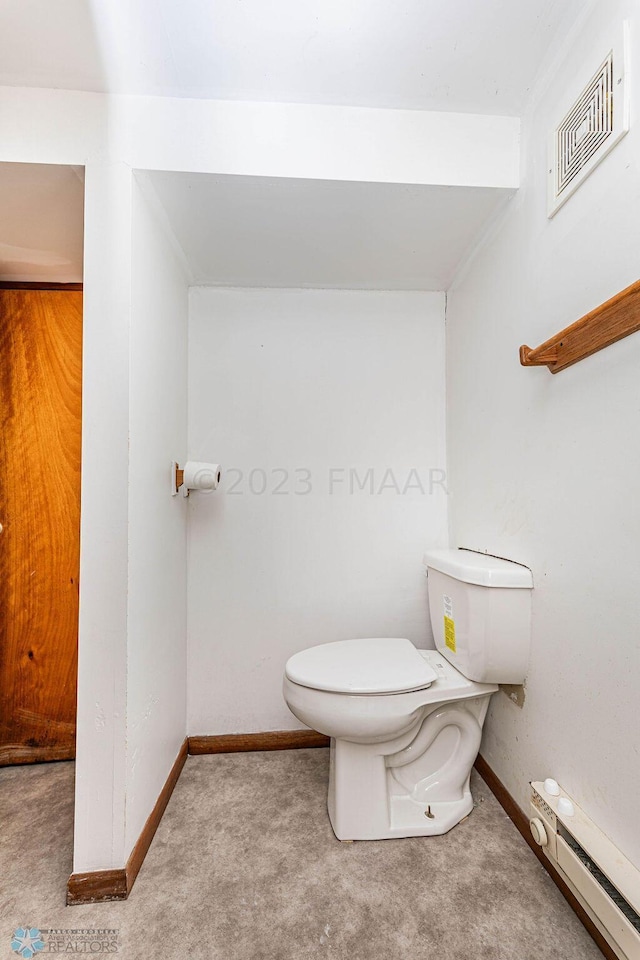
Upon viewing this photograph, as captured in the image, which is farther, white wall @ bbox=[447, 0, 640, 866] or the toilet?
the toilet

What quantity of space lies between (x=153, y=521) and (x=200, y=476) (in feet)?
0.99

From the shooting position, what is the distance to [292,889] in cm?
119

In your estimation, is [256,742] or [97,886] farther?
[256,742]

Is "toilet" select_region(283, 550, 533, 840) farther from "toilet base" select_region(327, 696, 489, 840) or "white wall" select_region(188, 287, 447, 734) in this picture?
"white wall" select_region(188, 287, 447, 734)

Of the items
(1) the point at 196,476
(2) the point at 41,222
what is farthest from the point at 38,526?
(2) the point at 41,222

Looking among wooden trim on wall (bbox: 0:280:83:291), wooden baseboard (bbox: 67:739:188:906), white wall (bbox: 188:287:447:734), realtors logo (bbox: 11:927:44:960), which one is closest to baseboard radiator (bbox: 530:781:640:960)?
white wall (bbox: 188:287:447:734)

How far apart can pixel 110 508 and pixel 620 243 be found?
4.16 feet

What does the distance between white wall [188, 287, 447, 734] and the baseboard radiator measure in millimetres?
838

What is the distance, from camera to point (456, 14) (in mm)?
1062

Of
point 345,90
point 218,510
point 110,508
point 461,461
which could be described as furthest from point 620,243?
point 218,510

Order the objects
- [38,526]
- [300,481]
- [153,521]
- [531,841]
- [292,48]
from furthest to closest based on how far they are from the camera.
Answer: [300,481] < [38,526] < [153,521] < [531,841] < [292,48]

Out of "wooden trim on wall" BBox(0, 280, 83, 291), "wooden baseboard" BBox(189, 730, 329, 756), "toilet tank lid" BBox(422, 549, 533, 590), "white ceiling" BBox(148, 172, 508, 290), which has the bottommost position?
"wooden baseboard" BBox(189, 730, 329, 756)

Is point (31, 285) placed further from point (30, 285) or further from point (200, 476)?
point (200, 476)

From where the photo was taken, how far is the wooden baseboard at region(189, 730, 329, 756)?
183 cm
